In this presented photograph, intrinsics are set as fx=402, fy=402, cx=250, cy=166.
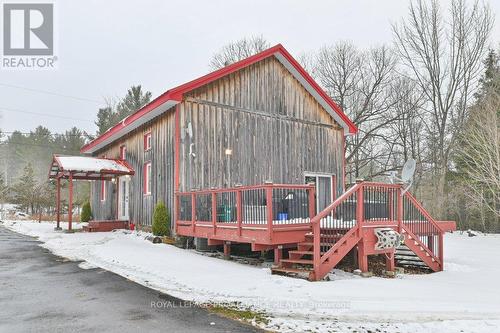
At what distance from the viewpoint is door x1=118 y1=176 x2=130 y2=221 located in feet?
58.4

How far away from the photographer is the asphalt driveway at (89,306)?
16.8 ft

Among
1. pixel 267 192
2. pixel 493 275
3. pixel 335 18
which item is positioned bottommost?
pixel 493 275

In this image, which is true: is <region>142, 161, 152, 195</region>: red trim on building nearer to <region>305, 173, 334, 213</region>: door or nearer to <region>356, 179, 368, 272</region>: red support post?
<region>305, 173, 334, 213</region>: door

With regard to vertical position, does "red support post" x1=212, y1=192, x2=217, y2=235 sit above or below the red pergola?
below

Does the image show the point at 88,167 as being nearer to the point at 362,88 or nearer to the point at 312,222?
the point at 312,222

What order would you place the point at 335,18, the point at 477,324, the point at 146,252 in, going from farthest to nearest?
Result: the point at 335,18
the point at 146,252
the point at 477,324

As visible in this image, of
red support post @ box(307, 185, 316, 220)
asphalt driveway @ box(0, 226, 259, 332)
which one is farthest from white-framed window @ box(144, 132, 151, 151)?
red support post @ box(307, 185, 316, 220)

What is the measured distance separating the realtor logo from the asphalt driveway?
46.8ft

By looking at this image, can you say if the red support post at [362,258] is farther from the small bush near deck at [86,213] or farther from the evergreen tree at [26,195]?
the evergreen tree at [26,195]

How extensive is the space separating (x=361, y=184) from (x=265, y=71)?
7825 millimetres

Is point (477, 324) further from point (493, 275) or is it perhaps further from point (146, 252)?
point (146, 252)

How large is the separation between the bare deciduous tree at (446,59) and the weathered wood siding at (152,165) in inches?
671

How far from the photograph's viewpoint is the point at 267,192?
28.0ft

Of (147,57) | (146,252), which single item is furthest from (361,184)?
(147,57)
